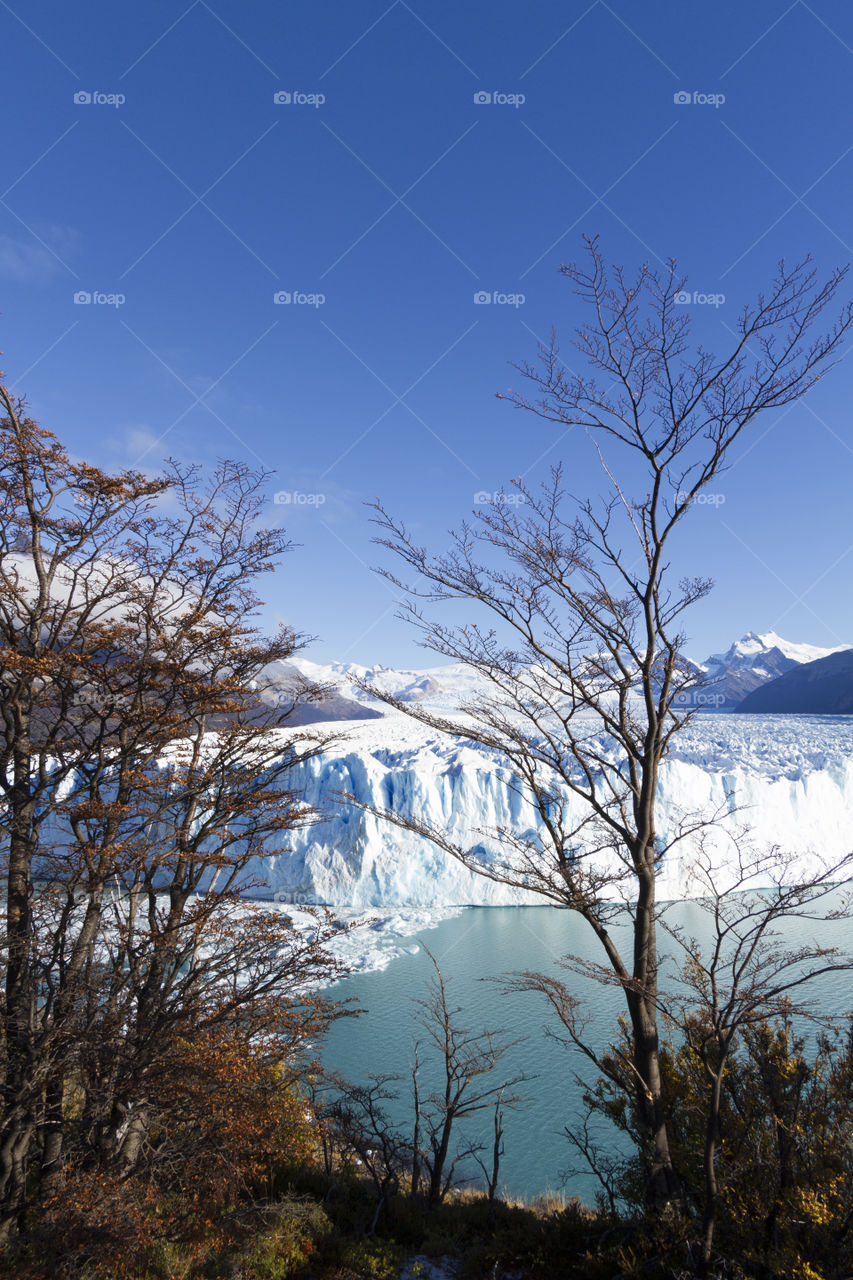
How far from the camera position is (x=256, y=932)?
7.55 metres

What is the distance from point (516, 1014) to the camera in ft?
50.2

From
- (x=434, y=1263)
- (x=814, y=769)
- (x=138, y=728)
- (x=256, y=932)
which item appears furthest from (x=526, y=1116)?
(x=814, y=769)

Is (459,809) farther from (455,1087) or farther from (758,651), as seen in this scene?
(758,651)

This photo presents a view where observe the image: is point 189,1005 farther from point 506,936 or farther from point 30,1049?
point 506,936

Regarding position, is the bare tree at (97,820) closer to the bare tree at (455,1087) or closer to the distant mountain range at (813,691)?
the bare tree at (455,1087)

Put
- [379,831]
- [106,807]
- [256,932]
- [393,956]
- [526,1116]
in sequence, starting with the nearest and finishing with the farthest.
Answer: [106,807] → [256,932] → [526,1116] → [393,956] → [379,831]

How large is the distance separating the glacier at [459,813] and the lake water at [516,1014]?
205cm

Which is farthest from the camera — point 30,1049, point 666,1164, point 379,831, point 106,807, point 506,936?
point 379,831

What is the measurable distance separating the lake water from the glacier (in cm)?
205

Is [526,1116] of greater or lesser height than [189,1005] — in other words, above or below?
below

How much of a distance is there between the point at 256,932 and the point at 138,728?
309 cm

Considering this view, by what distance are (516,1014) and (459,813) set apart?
1052cm
